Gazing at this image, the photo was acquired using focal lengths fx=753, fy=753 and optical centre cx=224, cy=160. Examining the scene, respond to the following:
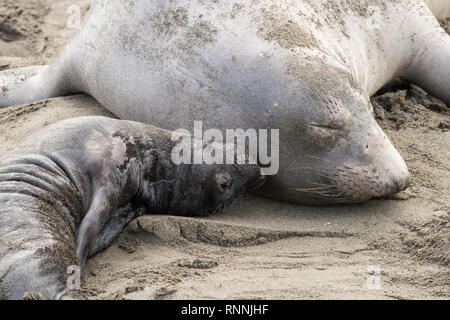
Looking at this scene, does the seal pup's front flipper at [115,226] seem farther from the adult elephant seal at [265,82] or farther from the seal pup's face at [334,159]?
the seal pup's face at [334,159]

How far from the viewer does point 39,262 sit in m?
2.83

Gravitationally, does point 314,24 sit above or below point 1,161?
above

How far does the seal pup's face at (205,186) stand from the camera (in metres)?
3.81

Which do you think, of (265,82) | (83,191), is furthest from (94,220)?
(265,82)

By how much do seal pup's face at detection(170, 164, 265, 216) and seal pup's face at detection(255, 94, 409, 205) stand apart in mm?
226

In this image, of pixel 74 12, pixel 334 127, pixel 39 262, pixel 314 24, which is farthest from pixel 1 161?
pixel 74 12

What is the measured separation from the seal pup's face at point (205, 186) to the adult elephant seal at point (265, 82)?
23cm

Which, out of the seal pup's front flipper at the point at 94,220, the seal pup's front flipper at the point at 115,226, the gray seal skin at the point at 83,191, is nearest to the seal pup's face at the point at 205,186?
the gray seal skin at the point at 83,191

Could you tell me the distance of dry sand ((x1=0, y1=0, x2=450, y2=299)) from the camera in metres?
3.01

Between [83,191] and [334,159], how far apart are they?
1339 millimetres

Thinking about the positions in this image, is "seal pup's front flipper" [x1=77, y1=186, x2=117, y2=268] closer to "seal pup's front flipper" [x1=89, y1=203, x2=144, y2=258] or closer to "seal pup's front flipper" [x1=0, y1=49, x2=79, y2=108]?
"seal pup's front flipper" [x1=89, y1=203, x2=144, y2=258]

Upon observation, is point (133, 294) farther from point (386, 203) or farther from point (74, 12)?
point (74, 12)

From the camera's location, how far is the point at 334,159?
12.9 feet
